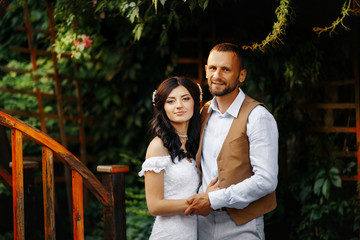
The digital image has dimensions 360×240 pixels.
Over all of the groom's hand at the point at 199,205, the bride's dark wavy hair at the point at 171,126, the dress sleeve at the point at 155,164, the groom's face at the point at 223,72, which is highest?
the groom's face at the point at 223,72

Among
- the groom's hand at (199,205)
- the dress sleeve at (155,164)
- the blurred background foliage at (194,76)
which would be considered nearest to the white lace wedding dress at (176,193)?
the dress sleeve at (155,164)

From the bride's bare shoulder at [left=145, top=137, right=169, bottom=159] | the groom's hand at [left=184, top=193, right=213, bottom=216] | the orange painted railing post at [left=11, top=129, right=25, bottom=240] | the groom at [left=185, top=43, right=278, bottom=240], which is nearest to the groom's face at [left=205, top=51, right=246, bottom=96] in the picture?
the groom at [left=185, top=43, right=278, bottom=240]

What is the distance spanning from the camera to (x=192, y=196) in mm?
2430

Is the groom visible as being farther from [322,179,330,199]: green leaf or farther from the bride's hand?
[322,179,330,199]: green leaf

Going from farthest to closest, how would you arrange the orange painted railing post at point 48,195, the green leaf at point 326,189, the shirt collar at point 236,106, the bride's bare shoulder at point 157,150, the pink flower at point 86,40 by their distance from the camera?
the pink flower at point 86,40 → the green leaf at point 326,189 → the orange painted railing post at point 48,195 → the bride's bare shoulder at point 157,150 → the shirt collar at point 236,106

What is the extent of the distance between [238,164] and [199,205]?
0.30 m

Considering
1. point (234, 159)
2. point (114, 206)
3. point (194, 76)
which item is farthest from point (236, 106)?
point (194, 76)

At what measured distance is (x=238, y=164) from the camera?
2.37 m

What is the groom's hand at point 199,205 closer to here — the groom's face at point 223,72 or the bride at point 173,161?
the bride at point 173,161

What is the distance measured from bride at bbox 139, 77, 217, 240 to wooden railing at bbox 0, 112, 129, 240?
0.29m

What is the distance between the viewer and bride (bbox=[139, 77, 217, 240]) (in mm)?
2498

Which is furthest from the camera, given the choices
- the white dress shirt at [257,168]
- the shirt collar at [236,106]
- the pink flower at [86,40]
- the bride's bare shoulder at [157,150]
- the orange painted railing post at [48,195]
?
the pink flower at [86,40]

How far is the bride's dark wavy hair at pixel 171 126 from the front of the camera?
8.50ft

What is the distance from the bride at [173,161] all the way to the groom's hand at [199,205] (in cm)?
4
